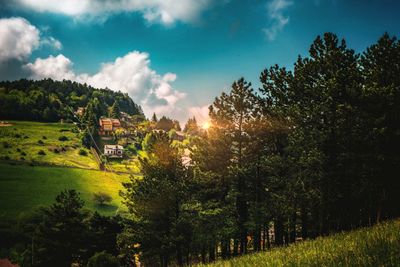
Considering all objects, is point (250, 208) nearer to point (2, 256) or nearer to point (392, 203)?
point (392, 203)

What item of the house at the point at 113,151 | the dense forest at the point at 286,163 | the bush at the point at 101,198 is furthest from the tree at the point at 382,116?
the house at the point at 113,151

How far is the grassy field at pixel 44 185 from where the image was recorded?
315 ft

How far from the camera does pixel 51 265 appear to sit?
1382 inches

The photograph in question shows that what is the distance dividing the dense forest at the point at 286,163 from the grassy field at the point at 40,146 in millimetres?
128463

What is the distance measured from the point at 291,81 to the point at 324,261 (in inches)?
768

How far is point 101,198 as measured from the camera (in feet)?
356

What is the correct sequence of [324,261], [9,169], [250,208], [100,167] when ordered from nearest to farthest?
[324,261] → [250,208] → [9,169] → [100,167]

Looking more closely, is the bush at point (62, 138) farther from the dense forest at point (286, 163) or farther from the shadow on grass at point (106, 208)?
the dense forest at point (286, 163)

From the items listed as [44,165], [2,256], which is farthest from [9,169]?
[2,256]

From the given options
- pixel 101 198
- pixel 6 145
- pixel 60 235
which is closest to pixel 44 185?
pixel 101 198

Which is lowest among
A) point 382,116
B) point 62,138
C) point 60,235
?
point 60,235

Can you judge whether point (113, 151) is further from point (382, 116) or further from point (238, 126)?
point (382, 116)

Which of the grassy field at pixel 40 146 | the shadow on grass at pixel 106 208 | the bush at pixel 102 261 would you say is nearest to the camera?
the bush at pixel 102 261

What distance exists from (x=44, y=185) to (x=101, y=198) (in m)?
23.7
